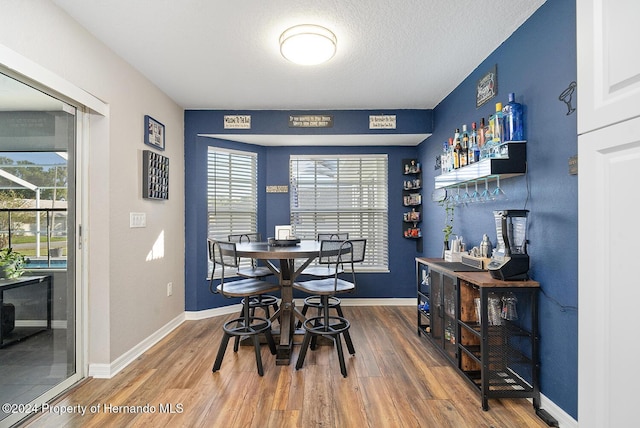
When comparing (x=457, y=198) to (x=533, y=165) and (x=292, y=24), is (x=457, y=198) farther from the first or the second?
(x=292, y=24)

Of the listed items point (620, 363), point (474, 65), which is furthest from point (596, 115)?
point (474, 65)

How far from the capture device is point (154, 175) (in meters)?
3.00

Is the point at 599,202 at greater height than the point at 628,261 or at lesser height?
greater

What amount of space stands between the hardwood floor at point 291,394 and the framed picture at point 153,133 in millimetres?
1930

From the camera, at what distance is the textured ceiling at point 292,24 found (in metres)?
1.97

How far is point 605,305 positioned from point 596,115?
550 millimetres

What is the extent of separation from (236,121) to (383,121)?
178 cm

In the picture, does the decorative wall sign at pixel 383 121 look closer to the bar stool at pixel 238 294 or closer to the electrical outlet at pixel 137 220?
the bar stool at pixel 238 294

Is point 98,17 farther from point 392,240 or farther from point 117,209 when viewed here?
point 392,240

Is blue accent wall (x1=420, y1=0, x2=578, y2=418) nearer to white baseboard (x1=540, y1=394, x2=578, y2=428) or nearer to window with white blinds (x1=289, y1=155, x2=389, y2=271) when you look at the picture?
white baseboard (x1=540, y1=394, x2=578, y2=428)

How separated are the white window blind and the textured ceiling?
0.86m

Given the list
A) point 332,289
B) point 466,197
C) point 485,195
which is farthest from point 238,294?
point 466,197

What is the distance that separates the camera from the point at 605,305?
2.97 feet

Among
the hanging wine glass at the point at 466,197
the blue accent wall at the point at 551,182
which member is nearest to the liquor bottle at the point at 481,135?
the blue accent wall at the point at 551,182
